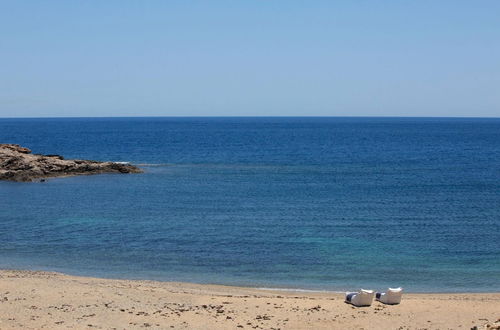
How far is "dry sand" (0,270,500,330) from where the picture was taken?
22.4 m

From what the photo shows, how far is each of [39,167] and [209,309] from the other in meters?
50.5

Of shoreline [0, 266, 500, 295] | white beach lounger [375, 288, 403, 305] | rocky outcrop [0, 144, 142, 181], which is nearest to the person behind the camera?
white beach lounger [375, 288, 403, 305]

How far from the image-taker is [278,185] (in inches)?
2501

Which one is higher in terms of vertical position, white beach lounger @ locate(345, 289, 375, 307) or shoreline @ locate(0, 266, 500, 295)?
white beach lounger @ locate(345, 289, 375, 307)

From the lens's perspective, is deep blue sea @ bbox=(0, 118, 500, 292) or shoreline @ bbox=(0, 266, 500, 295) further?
deep blue sea @ bbox=(0, 118, 500, 292)

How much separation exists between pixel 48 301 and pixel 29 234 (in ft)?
53.1

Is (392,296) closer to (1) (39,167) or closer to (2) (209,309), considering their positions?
(2) (209,309)

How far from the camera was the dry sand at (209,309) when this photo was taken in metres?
22.4

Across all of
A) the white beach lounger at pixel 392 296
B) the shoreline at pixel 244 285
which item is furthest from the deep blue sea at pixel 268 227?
the white beach lounger at pixel 392 296

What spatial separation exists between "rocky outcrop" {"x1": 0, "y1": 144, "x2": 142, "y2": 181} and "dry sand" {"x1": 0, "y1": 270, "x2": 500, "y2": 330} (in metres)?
41.4

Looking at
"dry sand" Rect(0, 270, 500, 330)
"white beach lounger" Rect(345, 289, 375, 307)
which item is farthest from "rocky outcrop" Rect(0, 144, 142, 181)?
"white beach lounger" Rect(345, 289, 375, 307)

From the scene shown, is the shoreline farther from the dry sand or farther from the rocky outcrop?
the rocky outcrop

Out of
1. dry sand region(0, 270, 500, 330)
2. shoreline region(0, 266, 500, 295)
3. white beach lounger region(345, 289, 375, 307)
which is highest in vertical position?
white beach lounger region(345, 289, 375, 307)

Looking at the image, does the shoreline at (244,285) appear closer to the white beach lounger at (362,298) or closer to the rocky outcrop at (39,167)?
the white beach lounger at (362,298)
